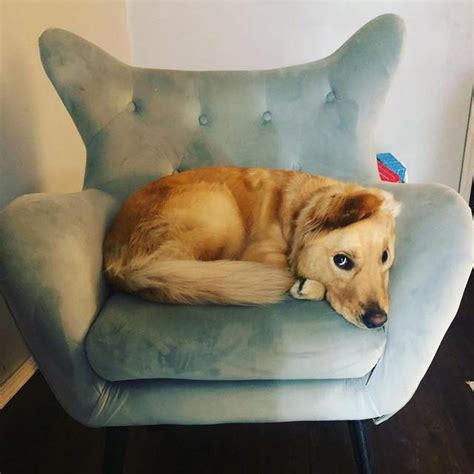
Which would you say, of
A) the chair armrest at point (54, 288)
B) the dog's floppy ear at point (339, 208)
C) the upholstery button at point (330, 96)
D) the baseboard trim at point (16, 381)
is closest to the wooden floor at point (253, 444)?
the baseboard trim at point (16, 381)

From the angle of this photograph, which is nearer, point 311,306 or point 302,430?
point 311,306

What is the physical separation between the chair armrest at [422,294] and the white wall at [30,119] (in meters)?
1.16

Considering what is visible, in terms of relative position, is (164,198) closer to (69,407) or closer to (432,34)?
(69,407)

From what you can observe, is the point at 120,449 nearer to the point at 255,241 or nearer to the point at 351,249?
the point at 255,241

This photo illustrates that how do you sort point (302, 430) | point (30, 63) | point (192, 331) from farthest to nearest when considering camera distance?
point (30, 63) < point (302, 430) < point (192, 331)

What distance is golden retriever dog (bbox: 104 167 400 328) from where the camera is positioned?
95 cm

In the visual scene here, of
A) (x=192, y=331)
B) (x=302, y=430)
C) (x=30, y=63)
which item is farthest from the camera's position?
(x=30, y=63)

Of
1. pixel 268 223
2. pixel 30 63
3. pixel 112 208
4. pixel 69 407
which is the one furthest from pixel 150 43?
pixel 69 407

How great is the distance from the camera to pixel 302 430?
1355 mm

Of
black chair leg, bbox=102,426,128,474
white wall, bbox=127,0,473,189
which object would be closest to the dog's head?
black chair leg, bbox=102,426,128,474

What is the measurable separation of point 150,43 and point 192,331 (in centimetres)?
165

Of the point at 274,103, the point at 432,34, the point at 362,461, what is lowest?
the point at 362,461

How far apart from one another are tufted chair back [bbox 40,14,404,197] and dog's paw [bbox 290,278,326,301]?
50cm

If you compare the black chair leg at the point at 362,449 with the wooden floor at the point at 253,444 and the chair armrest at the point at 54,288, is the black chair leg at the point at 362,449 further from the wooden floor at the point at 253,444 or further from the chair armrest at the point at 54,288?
the chair armrest at the point at 54,288
